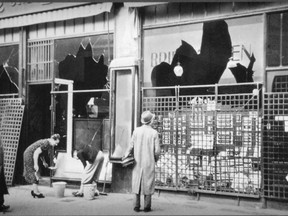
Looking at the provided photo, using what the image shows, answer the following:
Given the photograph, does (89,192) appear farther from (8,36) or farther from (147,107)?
(8,36)

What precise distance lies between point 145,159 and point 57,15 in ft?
17.2

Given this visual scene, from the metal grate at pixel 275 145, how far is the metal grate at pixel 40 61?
5.86 m

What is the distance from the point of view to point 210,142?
902 centimetres

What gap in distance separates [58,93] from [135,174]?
14.1 ft

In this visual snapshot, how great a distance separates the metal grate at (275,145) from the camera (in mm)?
8164

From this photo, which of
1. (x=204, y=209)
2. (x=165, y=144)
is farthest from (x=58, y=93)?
(x=204, y=209)

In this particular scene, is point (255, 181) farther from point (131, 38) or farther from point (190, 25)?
point (131, 38)

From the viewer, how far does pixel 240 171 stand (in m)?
8.62

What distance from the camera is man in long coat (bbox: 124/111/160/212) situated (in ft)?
25.6

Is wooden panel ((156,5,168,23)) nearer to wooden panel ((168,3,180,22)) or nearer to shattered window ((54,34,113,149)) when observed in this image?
wooden panel ((168,3,180,22))

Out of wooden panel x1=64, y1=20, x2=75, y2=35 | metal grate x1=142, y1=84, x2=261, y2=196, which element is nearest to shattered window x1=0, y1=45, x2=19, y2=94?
wooden panel x1=64, y1=20, x2=75, y2=35

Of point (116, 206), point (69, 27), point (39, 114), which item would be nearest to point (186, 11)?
point (69, 27)

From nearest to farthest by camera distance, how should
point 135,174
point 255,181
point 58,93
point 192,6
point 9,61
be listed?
point 135,174
point 255,181
point 192,6
point 58,93
point 9,61

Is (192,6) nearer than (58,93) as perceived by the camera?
Yes
